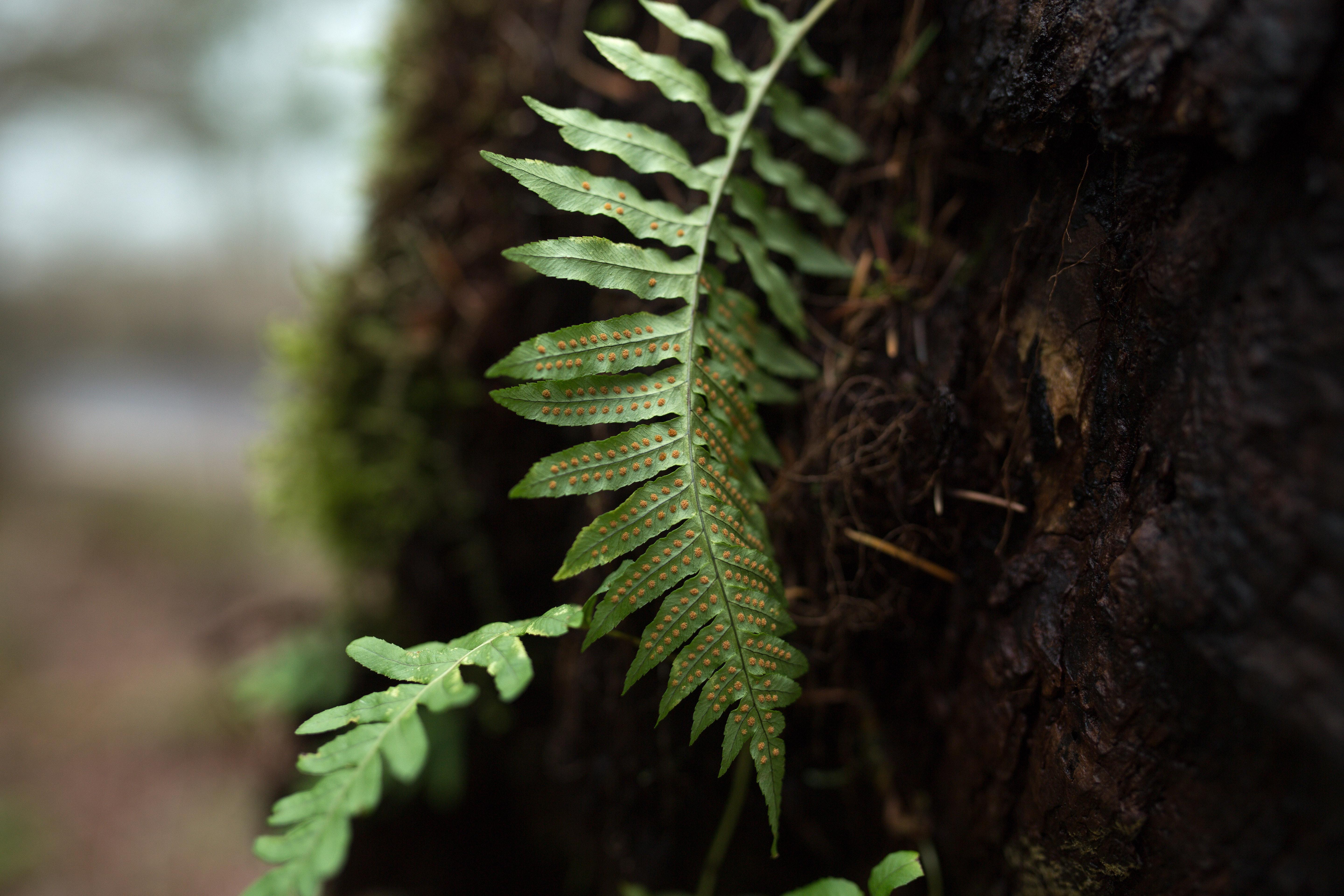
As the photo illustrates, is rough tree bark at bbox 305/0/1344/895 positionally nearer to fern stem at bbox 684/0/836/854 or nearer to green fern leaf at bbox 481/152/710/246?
fern stem at bbox 684/0/836/854

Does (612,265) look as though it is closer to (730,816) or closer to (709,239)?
(709,239)

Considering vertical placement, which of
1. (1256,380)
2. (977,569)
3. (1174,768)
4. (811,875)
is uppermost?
(1256,380)

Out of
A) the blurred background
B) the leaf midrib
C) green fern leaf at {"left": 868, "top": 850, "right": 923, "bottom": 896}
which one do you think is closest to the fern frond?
the leaf midrib

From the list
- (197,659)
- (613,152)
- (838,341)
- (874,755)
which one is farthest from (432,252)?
(197,659)

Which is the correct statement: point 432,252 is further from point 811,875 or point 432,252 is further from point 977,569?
point 811,875

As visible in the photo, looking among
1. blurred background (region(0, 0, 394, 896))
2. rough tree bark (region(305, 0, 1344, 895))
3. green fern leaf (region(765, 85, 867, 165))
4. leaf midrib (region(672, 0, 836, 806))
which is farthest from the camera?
blurred background (region(0, 0, 394, 896))

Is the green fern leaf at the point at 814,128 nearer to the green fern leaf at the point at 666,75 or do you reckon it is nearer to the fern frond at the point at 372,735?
the green fern leaf at the point at 666,75
